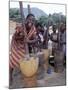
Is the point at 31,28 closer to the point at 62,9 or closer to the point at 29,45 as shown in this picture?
the point at 29,45

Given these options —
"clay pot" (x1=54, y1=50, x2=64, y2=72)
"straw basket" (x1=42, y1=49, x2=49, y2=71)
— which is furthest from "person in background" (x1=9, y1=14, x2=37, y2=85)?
"clay pot" (x1=54, y1=50, x2=64, y2=72)

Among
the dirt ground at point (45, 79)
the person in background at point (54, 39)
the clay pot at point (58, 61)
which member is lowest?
the dirt ground at point (45, 79)

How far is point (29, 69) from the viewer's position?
1.55 meters

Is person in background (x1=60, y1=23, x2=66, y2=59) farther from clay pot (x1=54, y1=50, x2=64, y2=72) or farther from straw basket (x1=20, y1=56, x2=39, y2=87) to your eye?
straw basket (x1=20, y1=56, x2=39, y2=87)

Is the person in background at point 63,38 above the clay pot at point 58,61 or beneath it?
above

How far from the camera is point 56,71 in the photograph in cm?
161

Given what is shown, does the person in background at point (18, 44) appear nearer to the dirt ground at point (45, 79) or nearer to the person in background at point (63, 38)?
the dirt ground at point (45, 79)

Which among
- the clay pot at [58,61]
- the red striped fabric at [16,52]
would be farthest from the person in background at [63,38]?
the red striped fabric at [16,52]

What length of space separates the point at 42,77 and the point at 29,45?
0.29 meters

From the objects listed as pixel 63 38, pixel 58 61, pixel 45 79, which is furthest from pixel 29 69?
pixel 63 38

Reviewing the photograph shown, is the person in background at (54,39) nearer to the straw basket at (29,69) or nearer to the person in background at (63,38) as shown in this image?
the person in background at (63,38)

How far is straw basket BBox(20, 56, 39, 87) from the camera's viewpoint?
1542 millimetres

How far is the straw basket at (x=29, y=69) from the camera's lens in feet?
5.06

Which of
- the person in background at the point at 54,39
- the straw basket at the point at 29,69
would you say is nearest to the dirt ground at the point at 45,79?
the straw basket at the point at 29,69
